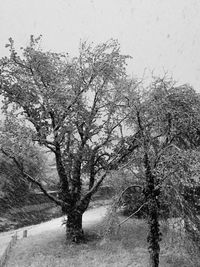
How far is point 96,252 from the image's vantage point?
21.2 metres

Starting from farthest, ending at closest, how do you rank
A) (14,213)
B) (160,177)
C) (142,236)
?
(14,213)
(142,236)
(160,177)

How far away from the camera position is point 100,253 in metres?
20.9

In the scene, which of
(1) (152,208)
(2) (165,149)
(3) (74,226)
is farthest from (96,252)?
(2) (165,149)

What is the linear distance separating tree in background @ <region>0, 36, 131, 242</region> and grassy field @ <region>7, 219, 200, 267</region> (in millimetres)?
1479

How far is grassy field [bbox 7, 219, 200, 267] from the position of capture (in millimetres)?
19234

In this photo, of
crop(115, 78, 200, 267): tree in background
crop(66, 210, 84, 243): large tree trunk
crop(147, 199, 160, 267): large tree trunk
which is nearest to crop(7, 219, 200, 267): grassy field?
crop(66, 210, 84, 243): large tree trunk

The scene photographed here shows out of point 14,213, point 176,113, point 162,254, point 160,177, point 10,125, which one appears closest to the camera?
point 160,177

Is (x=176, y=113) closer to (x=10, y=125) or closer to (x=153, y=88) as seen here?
(x=153, y=88)

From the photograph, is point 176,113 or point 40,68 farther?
point 40,68

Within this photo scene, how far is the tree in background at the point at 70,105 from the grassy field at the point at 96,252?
148 cm

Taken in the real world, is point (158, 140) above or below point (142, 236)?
above

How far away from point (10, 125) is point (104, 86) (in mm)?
6818

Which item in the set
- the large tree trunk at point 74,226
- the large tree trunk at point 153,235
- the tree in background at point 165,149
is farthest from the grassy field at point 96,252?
the tree in background at point 165,149

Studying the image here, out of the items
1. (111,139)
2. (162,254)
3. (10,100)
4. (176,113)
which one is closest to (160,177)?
(176,113)
